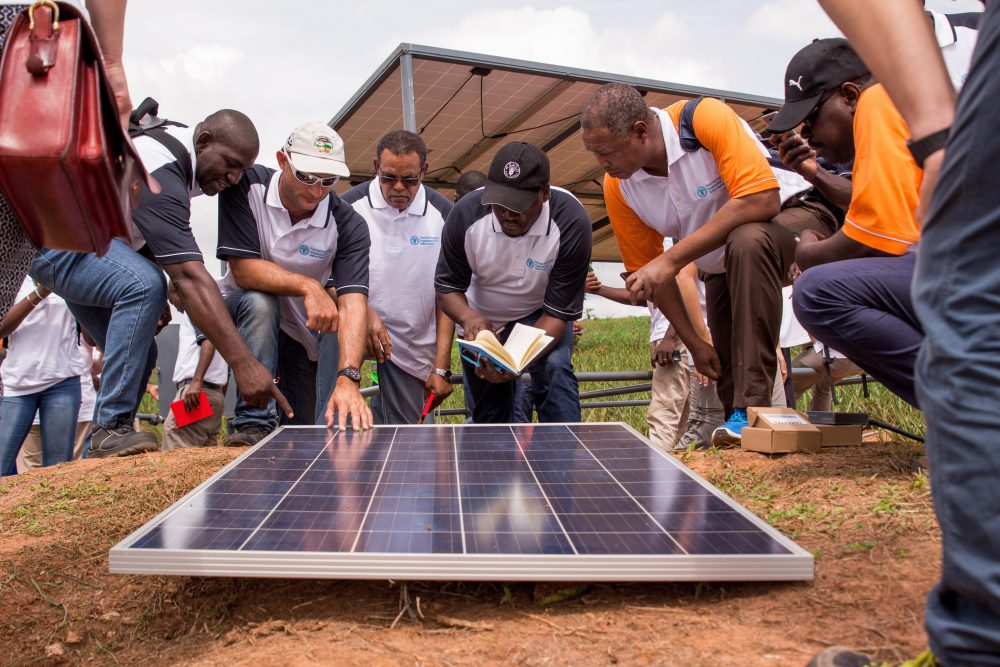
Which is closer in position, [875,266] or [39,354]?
[875,266]

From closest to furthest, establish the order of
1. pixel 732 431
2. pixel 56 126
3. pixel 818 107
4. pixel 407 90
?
1. pixel 56 126
2. pixel 818 107
3. pixel 732 431
4. pixel 407 90

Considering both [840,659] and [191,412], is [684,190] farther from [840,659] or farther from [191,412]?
[191,412]

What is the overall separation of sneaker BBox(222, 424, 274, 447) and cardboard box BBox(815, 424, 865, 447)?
3.23 metres

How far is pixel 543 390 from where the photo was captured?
5.59 metres

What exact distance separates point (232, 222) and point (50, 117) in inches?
135

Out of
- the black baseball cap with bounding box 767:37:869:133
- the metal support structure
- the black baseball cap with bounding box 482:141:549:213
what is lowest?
the black baseball cap with bounding box 482:141:549:213

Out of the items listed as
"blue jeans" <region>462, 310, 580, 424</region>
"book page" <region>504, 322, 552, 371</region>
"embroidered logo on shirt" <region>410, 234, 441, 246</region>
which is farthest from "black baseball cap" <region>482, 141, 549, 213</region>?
"embroidered logo on shirt" <region>410, 234, 441, 246</region>

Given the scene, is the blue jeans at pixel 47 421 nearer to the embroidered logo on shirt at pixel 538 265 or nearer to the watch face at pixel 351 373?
the watch face at pixel 351 373

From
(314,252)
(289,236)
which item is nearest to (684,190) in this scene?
(314,252)

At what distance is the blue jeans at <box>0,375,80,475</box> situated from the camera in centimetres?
606

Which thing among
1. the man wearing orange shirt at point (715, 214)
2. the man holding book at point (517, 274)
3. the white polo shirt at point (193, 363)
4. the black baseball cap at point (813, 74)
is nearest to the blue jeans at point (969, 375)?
the black baseball cap at point (813, 74)

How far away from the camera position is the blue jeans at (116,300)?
4.54m

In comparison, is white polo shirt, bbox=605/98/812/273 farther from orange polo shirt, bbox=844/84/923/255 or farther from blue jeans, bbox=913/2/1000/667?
blue jeans, bbox=913/2/1000/667

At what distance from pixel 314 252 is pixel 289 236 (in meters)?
0.19
